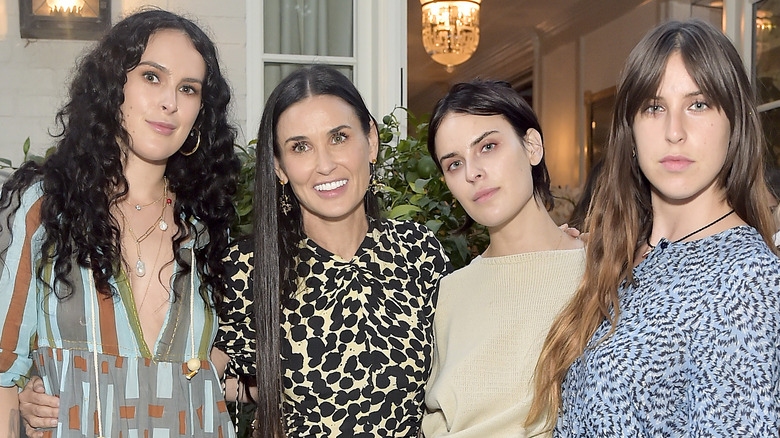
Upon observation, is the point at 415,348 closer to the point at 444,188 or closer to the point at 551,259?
the point at 551,259

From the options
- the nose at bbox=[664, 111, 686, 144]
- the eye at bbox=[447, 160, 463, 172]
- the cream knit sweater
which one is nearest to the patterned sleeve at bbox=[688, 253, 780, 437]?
the nose at bbox=[664, 111, 686, 144]

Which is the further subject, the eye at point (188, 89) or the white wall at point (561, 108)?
the white wall at point (561, 108)

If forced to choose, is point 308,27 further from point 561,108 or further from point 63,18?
point 561,108

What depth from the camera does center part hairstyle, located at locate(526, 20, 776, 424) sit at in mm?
1469

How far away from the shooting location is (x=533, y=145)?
2021 millimetres

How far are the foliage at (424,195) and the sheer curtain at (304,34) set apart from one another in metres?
0.77

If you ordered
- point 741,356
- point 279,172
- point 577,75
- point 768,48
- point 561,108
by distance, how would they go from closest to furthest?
point 741,356 → point 279,172 → point 768,48 → point 577,75 → point 561,108

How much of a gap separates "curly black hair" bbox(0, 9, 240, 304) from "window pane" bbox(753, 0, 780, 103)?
2932mm

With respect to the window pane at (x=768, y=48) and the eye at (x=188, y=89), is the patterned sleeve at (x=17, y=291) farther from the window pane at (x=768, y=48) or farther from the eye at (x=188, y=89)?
the window pane at (x=768, y=48)

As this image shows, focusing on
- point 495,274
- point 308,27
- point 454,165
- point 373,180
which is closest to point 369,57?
point 308,27

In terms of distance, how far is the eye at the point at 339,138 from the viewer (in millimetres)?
2043

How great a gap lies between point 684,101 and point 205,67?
1076 mm

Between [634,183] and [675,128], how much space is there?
8.9 inches

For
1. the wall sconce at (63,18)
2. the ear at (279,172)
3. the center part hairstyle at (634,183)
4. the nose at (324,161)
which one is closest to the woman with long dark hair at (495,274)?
→ the center part hairstyle at (634,183)
